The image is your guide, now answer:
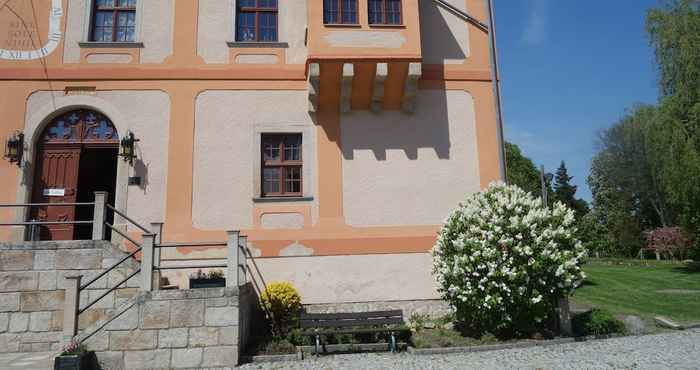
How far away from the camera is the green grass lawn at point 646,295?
12.2 m

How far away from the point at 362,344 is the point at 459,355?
185 centimetres

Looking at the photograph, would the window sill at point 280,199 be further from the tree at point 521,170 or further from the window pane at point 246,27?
the tree at point 521,170

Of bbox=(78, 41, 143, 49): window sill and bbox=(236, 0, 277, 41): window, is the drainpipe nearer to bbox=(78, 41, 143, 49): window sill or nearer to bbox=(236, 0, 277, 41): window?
bbox=(236, 0, 277, 41): window

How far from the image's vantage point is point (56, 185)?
35.6ft

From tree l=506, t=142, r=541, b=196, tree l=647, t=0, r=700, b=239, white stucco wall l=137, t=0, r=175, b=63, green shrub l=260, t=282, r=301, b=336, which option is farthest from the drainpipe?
tree l=506, t=142, r=541, b=196

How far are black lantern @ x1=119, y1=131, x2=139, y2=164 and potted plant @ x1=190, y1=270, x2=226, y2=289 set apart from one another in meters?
3.18

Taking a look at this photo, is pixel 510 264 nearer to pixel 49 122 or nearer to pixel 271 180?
pixel 271 180

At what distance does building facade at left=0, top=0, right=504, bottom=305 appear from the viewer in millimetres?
10828

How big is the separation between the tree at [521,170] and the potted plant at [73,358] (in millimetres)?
38532

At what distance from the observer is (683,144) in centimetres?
2031

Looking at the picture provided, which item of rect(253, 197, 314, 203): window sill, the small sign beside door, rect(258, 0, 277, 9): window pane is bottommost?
rect(253, 197, 314, 203): window sill

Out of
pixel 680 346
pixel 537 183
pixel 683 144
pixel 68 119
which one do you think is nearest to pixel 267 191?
pixel 68 119

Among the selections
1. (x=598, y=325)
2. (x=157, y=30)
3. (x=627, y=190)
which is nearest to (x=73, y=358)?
(x=157, y=30)

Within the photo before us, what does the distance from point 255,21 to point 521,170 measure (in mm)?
36145
